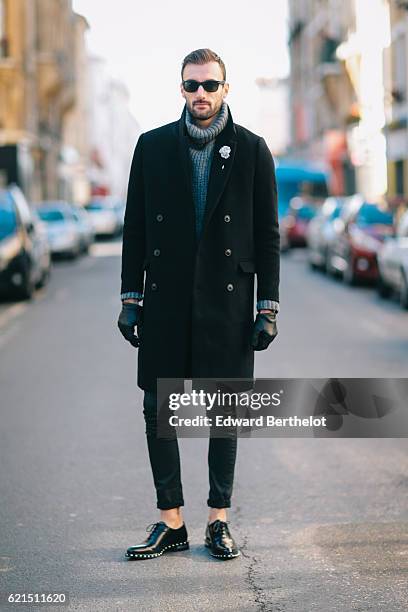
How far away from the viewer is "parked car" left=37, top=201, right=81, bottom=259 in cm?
3212

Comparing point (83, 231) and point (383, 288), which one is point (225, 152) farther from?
point (83, 231)

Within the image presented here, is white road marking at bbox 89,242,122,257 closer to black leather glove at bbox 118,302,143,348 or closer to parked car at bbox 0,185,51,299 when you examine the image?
parked car at bbox 0,185,51,299

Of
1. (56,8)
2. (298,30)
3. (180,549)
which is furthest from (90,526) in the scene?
(298,30)

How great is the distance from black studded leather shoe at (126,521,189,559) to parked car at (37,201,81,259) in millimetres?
27022

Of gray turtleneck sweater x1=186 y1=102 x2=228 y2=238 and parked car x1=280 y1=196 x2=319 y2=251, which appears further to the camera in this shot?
parked car x1=280 y1=196 x2=319 y2=251

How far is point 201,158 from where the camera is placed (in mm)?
5051

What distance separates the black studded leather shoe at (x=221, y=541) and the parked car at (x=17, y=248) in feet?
46.3

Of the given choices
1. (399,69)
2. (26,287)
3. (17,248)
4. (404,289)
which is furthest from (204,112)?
(399,69)

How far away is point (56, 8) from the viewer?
62.8m

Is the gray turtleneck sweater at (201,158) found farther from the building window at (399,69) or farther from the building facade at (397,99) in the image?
the building window at (399,69)

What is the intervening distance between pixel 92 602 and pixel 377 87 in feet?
146

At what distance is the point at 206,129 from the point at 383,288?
565 inches

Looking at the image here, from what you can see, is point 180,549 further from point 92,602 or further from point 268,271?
point 268,271

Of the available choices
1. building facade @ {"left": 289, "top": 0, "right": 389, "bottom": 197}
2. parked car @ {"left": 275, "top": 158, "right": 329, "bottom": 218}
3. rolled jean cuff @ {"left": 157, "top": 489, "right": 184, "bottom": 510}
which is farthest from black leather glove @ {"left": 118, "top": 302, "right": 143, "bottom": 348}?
parked car @ {"left": 275, "top": 158, "right": 329, "bottom": 218}
